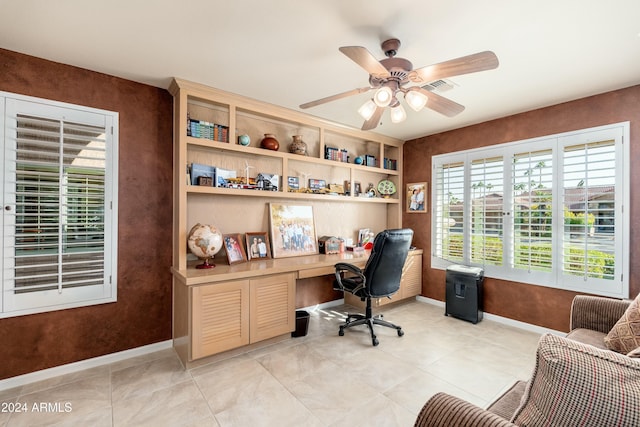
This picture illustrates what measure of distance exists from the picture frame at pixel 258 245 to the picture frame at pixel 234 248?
0.07 m

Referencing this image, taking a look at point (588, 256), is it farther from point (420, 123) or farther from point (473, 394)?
point (420, 123)

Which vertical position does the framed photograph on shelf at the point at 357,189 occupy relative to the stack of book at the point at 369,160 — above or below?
below

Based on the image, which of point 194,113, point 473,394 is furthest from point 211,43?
point 473,394

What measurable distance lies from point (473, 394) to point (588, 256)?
189 centimetres

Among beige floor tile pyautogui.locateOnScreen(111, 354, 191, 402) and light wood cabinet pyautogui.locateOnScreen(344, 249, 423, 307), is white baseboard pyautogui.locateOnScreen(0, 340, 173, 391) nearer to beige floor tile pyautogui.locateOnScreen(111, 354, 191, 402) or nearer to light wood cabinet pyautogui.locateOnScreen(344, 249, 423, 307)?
beige floor tile pyautogui.locateOnScreen(111, 354, 191, 402)

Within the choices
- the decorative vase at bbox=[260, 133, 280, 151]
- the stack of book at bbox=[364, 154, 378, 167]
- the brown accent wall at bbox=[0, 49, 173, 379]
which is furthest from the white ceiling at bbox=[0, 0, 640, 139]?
the stack of book at bbox=[364, 154, 378, 167]

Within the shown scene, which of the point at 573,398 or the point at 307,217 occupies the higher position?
the point at 307,217

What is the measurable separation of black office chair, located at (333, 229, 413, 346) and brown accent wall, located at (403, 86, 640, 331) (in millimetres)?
1347

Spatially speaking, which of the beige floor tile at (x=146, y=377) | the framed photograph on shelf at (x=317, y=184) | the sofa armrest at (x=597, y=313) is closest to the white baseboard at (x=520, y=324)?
the sofa armrest at (x=597, y=313)

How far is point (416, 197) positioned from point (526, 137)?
152 cm

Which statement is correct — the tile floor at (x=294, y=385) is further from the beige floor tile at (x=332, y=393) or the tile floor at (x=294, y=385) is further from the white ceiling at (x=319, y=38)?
the white ceiling at (x=319, y=38)

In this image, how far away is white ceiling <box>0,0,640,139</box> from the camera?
1.70 meters

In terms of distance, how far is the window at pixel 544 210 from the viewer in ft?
8.98

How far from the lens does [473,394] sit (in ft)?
6.97
